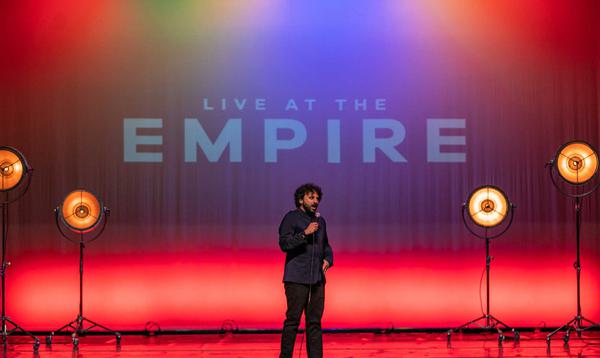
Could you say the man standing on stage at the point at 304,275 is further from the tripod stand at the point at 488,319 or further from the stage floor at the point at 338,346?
the tripod stand at the point at 488,319

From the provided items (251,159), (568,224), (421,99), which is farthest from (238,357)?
(568,224)

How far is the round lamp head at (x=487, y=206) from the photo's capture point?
7.17 meters

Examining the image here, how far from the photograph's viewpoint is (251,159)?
7.75m

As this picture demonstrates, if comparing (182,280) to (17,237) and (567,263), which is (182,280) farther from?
(567,263)

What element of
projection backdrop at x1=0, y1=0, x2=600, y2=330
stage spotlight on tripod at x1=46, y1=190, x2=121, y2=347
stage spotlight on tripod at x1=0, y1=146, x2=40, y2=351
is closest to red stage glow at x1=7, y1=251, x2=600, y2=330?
projection backdrop at x1=0, y1=0, x2=600, y2=330


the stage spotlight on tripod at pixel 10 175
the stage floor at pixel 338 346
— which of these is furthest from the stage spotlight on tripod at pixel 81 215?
the stage spotlight on tripod at pixel 10 175

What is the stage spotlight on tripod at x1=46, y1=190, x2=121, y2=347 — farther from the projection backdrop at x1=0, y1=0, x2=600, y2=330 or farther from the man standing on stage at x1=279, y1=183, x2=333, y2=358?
the man standing on stage at x1=279, y1=183, x2=333, y2=358

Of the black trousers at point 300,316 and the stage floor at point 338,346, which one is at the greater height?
the black trousers at point 300,316

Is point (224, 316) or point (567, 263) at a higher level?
point (567, 263)

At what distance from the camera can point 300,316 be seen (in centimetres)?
554

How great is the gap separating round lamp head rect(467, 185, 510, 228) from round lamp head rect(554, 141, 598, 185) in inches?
22.5

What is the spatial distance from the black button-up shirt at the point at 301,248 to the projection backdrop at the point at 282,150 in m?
2.10

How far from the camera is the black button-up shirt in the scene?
216 inches

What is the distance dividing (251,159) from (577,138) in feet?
10.8
